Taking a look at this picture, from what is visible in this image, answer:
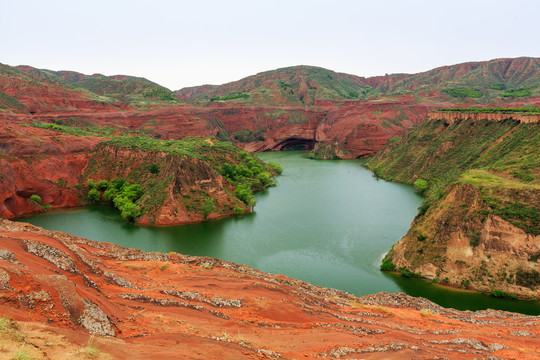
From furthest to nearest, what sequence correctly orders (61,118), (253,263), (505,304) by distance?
(61,118)
(253,263)
(505,304)

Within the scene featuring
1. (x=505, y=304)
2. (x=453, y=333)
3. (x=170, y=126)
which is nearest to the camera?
(x=453, y=333)

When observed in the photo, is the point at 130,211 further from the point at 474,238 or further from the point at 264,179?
the point at 474,238

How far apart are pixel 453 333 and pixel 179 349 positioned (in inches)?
684

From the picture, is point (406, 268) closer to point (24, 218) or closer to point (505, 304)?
point (505, 304)

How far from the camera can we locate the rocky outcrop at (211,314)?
11.5m

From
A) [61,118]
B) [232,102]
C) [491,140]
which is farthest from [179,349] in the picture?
[232,102]

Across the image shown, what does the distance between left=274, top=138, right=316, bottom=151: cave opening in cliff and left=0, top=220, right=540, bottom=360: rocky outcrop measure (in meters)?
120

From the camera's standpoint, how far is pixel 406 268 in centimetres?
3581

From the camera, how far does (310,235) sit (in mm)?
47156

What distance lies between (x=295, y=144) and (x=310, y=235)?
349 feet

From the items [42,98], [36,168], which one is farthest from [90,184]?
[42,98]

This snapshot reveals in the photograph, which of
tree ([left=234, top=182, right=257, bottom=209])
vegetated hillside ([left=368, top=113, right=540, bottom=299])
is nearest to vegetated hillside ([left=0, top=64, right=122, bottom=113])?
tree ([left=234, top=182, right=257, bottom=209])

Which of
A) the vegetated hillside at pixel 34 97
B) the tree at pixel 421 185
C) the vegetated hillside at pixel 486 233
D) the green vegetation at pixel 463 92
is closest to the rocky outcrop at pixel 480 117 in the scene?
the vegetated hillside at pixel 486 233

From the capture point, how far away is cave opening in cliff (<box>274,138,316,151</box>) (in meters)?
146
